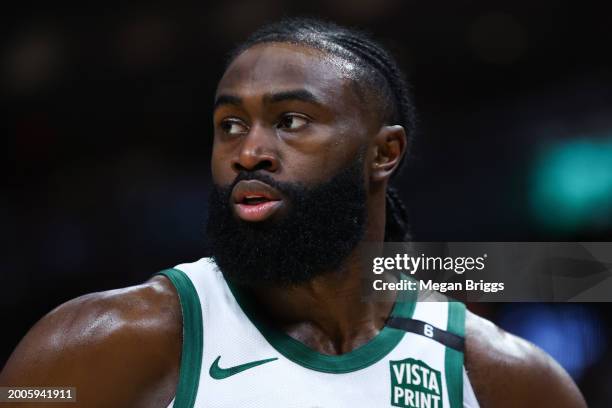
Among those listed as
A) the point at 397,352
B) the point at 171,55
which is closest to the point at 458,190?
the point at 171,55

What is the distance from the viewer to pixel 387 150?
2549 mm

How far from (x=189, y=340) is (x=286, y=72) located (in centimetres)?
75

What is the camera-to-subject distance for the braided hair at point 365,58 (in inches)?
96.4

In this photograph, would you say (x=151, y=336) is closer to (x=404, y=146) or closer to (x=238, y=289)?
(x=238, y=289)


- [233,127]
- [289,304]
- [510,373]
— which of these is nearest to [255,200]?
[233,127]

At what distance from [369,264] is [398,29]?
2.80 m

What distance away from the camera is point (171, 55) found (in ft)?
15.9

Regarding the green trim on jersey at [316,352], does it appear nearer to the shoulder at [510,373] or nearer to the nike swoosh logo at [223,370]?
the nike swoosh logo at [223,370]

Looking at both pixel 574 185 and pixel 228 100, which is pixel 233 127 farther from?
pixel 574 185

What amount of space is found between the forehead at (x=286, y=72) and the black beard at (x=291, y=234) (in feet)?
0.74

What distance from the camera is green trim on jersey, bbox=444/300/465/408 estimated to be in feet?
7.90

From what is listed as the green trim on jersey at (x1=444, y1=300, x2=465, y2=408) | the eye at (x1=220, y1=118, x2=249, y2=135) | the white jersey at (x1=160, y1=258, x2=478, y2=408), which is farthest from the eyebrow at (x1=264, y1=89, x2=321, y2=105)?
the green trim on jersey at (x1=444, y1=300, x2=465, y2=408)

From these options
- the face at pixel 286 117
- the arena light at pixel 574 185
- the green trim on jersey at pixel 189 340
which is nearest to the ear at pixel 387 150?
the face at pixel 286 117

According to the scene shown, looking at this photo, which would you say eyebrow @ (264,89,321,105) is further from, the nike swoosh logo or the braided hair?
the nike swoosh logo
